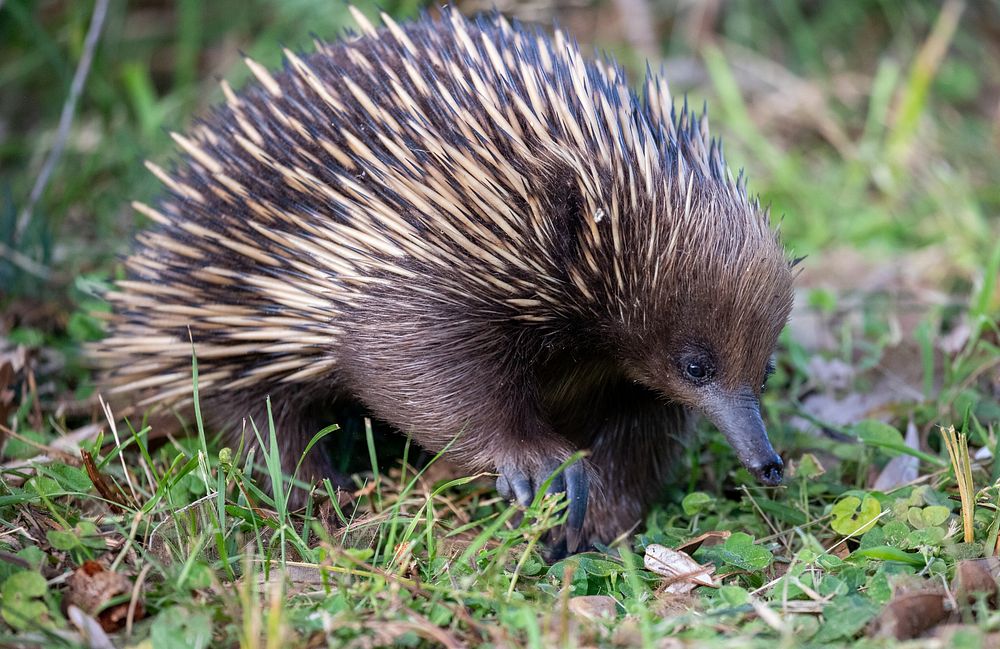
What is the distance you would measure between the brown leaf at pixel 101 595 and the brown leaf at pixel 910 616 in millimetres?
1502

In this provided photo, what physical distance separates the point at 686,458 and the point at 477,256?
45.4 inches

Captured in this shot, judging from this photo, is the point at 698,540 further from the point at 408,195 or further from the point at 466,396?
the point at 408,195

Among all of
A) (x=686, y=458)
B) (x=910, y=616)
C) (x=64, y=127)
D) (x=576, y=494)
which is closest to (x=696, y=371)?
(x=576, y=494)

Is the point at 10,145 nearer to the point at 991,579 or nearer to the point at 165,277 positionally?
the point at 165,277

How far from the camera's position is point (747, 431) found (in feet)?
8.68

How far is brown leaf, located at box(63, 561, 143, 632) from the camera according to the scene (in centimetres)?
228

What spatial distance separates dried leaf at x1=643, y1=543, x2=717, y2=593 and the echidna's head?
27 centimetres

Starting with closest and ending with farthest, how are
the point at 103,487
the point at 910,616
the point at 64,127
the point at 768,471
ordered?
1. the point at 910,616
2. the point at 768,471
3. the point at 103,487
4. the point at 64,127

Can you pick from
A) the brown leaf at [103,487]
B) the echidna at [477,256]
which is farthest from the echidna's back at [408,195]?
the brown leaf at [103,487]

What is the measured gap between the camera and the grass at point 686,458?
229 centimetres

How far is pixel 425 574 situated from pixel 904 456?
155 cm

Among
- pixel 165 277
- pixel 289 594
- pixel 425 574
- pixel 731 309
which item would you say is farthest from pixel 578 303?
pixel 165 277

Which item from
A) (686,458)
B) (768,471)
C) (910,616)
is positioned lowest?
(686,458)

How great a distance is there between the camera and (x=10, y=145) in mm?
5582
